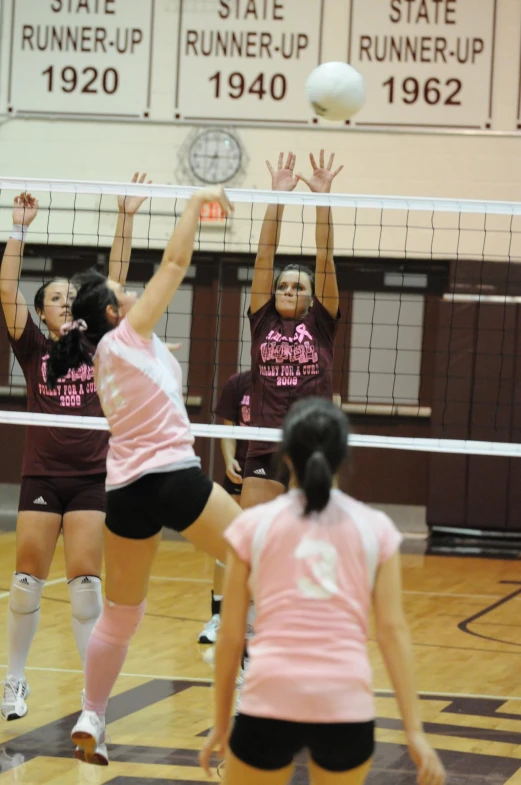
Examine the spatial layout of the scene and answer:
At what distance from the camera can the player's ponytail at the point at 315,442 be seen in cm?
231

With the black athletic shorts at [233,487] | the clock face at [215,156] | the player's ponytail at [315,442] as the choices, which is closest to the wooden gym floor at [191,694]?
the black athletic shorts at [233,487]

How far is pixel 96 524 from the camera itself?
14.7 feet

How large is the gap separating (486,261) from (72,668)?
7.14m

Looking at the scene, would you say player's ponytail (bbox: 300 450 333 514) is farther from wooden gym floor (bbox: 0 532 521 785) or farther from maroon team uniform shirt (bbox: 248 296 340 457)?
maroon team uniform shirt (bbox: 248 296 340 457)

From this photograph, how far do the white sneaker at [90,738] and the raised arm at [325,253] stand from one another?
2.17 m

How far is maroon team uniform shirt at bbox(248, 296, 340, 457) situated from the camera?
16.4ft

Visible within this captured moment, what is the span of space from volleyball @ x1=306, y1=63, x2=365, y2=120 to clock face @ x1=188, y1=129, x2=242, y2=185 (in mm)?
4228

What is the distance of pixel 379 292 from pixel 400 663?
944 centimetres

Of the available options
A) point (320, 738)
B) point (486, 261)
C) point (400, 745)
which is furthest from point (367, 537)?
point (486, 261)

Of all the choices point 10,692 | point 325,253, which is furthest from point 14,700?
point 325,253

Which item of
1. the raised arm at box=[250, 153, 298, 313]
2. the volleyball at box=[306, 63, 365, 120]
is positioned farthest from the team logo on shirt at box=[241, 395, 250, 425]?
the volleyball at box=[306, 63, 365, 120]

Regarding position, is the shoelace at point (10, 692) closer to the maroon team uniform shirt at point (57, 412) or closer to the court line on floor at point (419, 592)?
the maroon team uniform shirt at point (57, 412)

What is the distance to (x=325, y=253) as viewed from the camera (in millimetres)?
5094

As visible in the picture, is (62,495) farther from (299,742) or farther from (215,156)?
(215,156)
